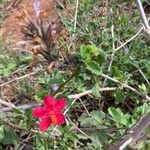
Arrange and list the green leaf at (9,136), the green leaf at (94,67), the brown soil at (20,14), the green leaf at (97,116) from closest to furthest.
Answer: the green leaf at (94,67), the green leaf at (9,136), the green leaf at (97,116), the brown soil at (20,14)

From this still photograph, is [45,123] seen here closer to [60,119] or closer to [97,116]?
[60,119]

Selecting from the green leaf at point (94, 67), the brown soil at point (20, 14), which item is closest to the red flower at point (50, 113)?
the green leaf at point (94, 67)

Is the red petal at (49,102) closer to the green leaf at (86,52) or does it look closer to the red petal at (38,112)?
the red petal at (38,112)

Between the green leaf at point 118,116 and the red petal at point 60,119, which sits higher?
the red petal at point 60,119

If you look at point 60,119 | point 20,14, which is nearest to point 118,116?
point 60,119

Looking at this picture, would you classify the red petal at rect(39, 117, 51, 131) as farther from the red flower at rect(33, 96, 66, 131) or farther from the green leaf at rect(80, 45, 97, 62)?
the green leaf at rect(80, 45, 97, 62)

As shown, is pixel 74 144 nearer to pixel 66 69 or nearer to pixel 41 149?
pixel 41 149
